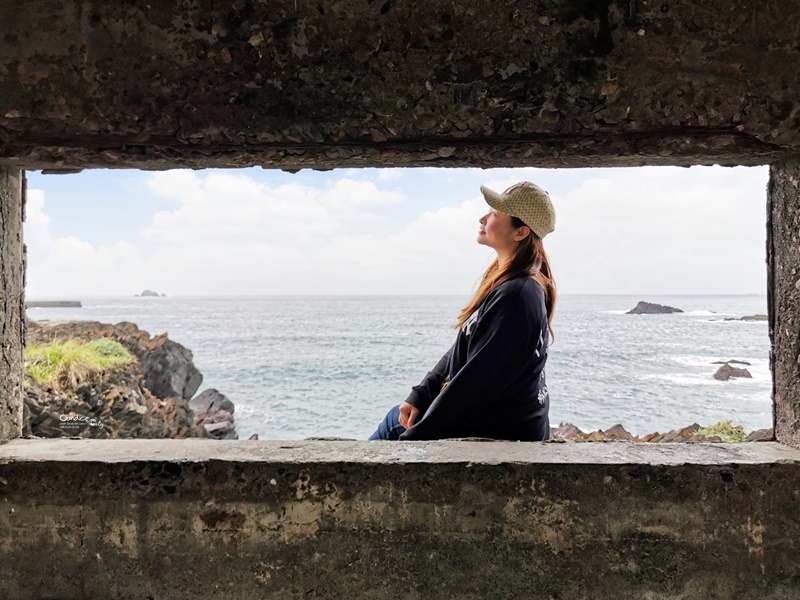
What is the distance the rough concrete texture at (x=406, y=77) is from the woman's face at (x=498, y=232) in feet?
1.43

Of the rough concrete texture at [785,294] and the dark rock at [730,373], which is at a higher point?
the rough concrete texture at [785,294]

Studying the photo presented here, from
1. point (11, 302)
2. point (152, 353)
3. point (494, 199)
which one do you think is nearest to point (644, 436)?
point (494, 199)

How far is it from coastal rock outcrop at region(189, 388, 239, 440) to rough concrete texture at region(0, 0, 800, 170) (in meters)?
8.06

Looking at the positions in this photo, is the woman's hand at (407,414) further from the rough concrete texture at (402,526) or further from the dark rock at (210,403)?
the dark rock at (210,403)

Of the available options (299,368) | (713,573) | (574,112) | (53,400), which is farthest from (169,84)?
(299,368)

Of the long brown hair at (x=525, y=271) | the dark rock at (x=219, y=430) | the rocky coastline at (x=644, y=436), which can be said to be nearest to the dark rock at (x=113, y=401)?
the dark rock at (x=219, y=430)

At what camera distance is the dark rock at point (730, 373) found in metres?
12.8

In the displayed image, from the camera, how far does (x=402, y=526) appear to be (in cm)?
138

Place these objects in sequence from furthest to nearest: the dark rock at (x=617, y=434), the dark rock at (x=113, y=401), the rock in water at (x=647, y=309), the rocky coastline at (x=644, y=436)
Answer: the rock in water at (x=647, y=309) → the dark rock at (x=617, y=434) → the dark rock at (x=113, y=401) → the rocky coastline at (x=644, y=436)

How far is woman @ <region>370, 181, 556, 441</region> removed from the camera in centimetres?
157

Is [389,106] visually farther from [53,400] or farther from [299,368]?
[299,368]

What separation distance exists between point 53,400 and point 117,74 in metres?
4.02

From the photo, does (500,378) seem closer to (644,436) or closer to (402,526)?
(402,526)

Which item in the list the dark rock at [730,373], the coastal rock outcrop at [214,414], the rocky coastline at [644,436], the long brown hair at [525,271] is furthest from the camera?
the dark rock at [730,373]
